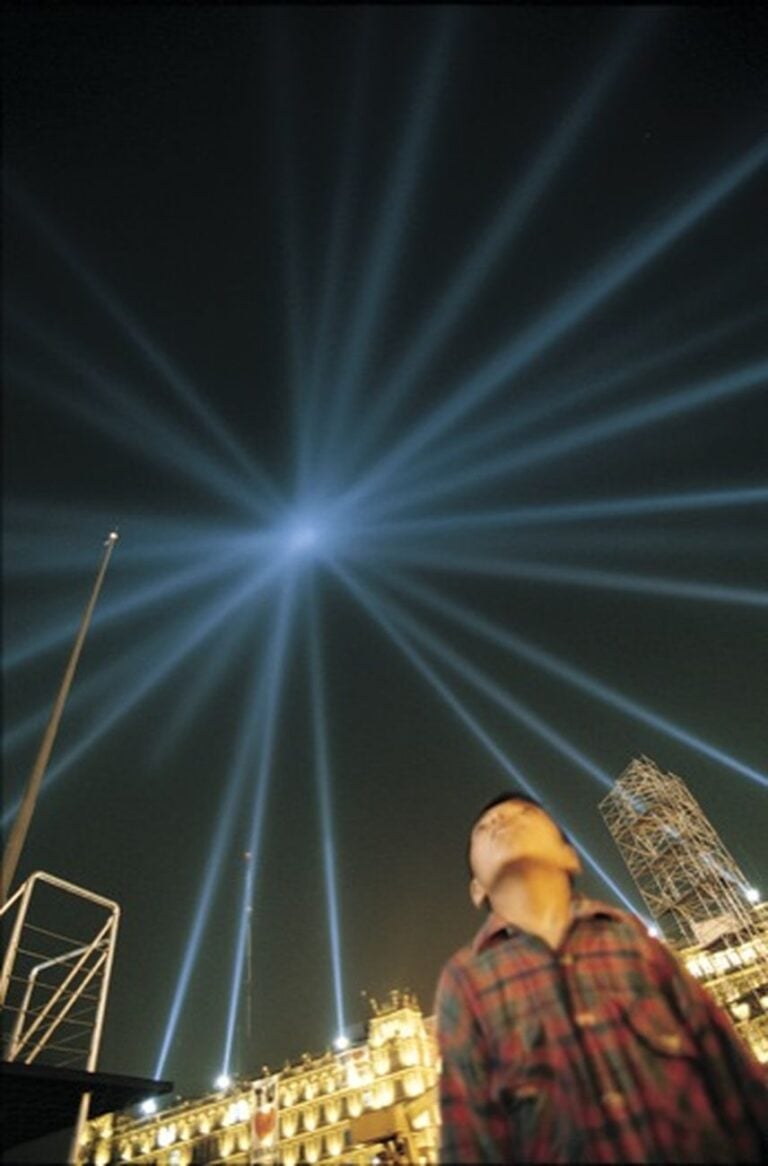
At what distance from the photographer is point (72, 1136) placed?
8.43 ft

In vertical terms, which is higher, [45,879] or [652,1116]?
[45,879]

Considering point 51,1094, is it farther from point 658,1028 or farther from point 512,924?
point 658,1028

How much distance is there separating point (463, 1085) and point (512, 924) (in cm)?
69

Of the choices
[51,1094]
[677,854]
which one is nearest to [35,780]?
[51,1094]

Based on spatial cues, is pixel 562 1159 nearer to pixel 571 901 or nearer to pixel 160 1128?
pixel 571 901

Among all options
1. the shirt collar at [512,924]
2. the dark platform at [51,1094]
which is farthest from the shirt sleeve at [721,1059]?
the dark platform at [51,1094]

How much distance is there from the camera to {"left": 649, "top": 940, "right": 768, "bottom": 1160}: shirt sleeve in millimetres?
2549

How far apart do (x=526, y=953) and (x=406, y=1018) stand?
166 ft

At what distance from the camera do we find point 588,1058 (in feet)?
8.32

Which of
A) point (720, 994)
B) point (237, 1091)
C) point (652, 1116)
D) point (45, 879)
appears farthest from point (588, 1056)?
point (237, 1091)

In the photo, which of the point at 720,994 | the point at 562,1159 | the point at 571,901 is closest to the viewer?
the point at 562,1159

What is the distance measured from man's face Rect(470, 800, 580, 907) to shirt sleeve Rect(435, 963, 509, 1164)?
1.62 ft

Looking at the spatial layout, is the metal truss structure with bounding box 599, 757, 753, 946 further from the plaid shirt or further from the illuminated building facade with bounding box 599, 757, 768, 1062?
the plaid shirt

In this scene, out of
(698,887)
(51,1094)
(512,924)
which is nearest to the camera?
(512,924)
